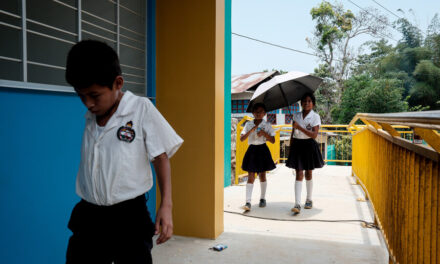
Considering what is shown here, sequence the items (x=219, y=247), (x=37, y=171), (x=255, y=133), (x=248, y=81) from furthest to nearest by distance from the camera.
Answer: (x=248, y=81) < (x=255, y=133) < (x=219, y=247) < (x=37, y=171)

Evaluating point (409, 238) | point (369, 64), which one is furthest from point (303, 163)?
point (369, 64)

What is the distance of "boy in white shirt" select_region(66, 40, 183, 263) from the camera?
157cm

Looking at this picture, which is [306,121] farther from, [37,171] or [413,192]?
[37,171]

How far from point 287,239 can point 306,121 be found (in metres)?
2.02

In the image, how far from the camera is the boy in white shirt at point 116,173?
157 cm

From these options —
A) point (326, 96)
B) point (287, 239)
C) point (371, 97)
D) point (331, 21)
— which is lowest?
point (287, 239)

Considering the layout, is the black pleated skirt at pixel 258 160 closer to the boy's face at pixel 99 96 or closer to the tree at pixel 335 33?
the boy's face at pixel 99 96

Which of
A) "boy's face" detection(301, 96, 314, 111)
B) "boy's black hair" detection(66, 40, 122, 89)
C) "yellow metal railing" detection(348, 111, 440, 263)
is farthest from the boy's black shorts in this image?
"boy's face" detection(301, 96, 314, 111)

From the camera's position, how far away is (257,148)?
5570 mm

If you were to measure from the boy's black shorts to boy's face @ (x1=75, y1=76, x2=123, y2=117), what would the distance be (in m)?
0.44

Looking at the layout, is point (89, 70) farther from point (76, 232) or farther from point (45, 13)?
point (45, 13)

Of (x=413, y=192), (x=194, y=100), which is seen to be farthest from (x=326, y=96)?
(x=413, y=192)

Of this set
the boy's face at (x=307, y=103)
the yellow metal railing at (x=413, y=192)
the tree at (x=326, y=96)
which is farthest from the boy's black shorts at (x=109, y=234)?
the tree at (x=326, y=96)

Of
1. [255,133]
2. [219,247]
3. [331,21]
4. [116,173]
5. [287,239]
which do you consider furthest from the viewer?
[331,21]
